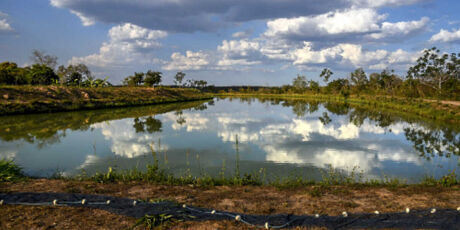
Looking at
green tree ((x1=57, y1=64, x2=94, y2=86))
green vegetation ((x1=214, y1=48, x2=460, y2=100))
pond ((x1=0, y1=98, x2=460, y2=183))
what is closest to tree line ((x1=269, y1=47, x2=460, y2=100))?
green vegetation ((x1=214, y1=48, x2=460, y2=100))

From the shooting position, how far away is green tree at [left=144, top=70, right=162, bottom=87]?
45594 mm

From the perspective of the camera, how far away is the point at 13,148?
919cm

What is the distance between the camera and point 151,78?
45750mm

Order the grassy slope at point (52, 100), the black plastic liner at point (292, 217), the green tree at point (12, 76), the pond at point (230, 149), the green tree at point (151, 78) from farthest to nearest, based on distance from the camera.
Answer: the green tree at point (151, 78), the green tree at point (12, 76), the grassy slope at point (52, 100), the pond at point (230, 149), the black plastic liner at point (292, 217)

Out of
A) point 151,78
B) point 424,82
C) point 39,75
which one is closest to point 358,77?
point 424,82

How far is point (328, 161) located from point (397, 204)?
3827 mm

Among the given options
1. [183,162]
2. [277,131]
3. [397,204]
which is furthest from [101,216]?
[277,131]

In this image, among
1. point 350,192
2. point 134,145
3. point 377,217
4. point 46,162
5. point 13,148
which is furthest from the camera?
point 134,145

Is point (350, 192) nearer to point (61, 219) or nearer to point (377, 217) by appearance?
point (377, 217)

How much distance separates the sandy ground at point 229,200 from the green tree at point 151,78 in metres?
41.8

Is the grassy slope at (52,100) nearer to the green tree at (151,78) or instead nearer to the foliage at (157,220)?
the green tree at (151,78)

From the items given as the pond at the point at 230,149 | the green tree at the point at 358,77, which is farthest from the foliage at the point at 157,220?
the green tree at the point at 358,77

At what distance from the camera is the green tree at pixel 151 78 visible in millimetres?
45594

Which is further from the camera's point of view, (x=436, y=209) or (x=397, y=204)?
(x=397, y=204)
